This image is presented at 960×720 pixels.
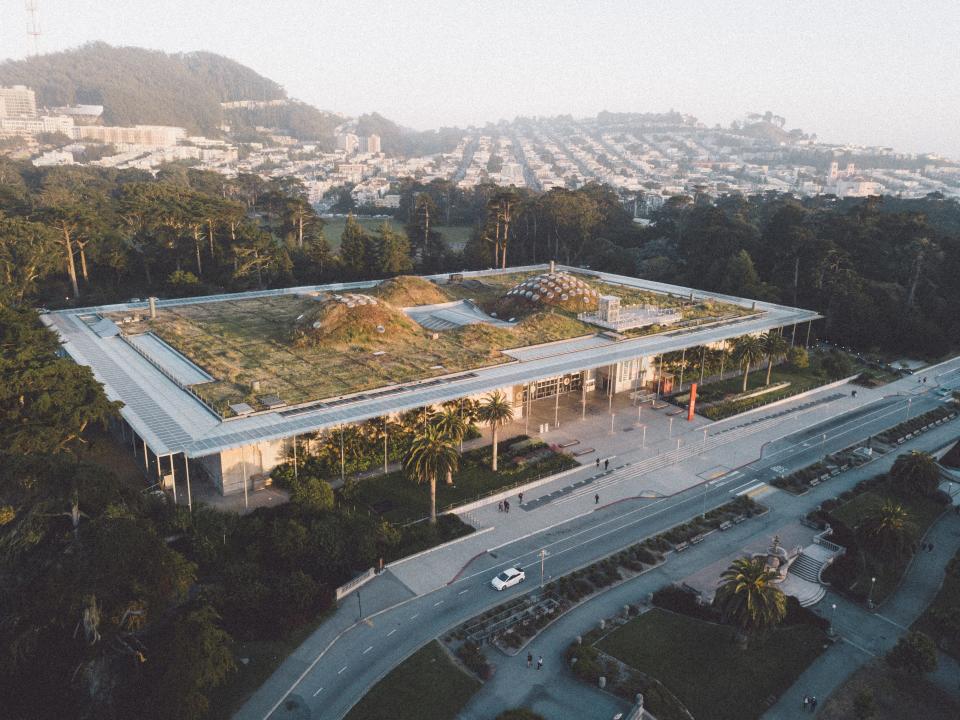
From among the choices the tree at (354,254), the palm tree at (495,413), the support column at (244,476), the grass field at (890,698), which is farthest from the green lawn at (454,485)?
the tree at (354,254)

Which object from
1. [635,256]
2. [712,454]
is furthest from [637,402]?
[635,256]

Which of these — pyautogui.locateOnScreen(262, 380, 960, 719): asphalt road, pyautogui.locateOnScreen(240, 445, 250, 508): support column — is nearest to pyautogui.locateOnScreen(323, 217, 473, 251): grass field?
pyautogui.locateOnScreen(240, 445, 250, 508): support column

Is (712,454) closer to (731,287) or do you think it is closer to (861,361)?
(861,361)

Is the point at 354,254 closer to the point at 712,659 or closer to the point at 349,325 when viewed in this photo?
the point at 349,325

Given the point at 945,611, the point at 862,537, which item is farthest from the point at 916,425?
the point at 945,611

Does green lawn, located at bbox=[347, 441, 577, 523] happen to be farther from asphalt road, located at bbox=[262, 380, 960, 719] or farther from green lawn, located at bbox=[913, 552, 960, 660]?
green lawn, located at bbox=[913, 552, 960, 660]

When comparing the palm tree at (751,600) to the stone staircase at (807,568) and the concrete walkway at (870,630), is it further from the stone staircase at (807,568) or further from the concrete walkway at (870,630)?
the stone staircase at (807,568)
